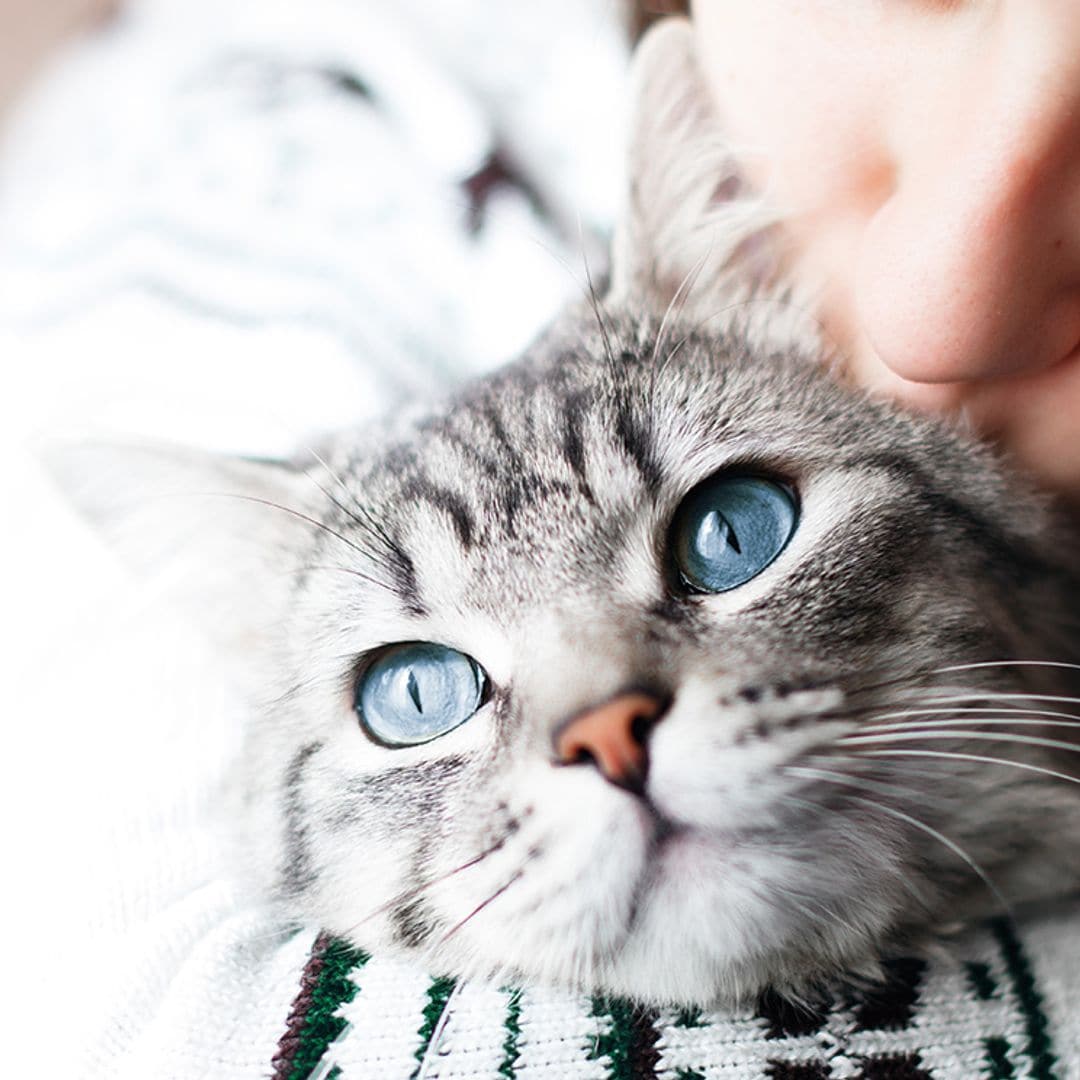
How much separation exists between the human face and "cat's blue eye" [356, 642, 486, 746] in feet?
1.40

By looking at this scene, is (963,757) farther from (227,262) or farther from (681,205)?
(227,262)

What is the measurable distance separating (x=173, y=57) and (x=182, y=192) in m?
0.42

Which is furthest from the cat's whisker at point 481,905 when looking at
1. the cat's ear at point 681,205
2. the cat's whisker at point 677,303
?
the cat's ear at point 681,205

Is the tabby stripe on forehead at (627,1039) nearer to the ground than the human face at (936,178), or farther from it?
nearer to the ground

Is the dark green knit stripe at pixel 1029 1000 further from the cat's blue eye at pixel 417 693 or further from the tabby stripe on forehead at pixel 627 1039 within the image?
the cat's blue eye at pixel 417 693

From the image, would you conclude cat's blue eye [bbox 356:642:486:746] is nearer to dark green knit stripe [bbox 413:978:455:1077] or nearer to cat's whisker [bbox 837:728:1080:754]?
dark green knit stripe [bbox 413:978:455:1077]

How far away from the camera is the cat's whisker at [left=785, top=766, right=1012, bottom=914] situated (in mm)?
640

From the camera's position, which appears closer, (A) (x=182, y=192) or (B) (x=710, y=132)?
(B) (x=710, y=132)

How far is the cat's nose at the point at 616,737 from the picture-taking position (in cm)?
64

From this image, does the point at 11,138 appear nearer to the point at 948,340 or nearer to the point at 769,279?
the point at 769,279

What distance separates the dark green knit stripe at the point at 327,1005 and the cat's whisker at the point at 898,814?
1.13ft

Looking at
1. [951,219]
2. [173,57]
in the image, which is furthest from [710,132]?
[173,57]

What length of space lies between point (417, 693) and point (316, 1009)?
0.81 feet

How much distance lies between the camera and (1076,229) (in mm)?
717
